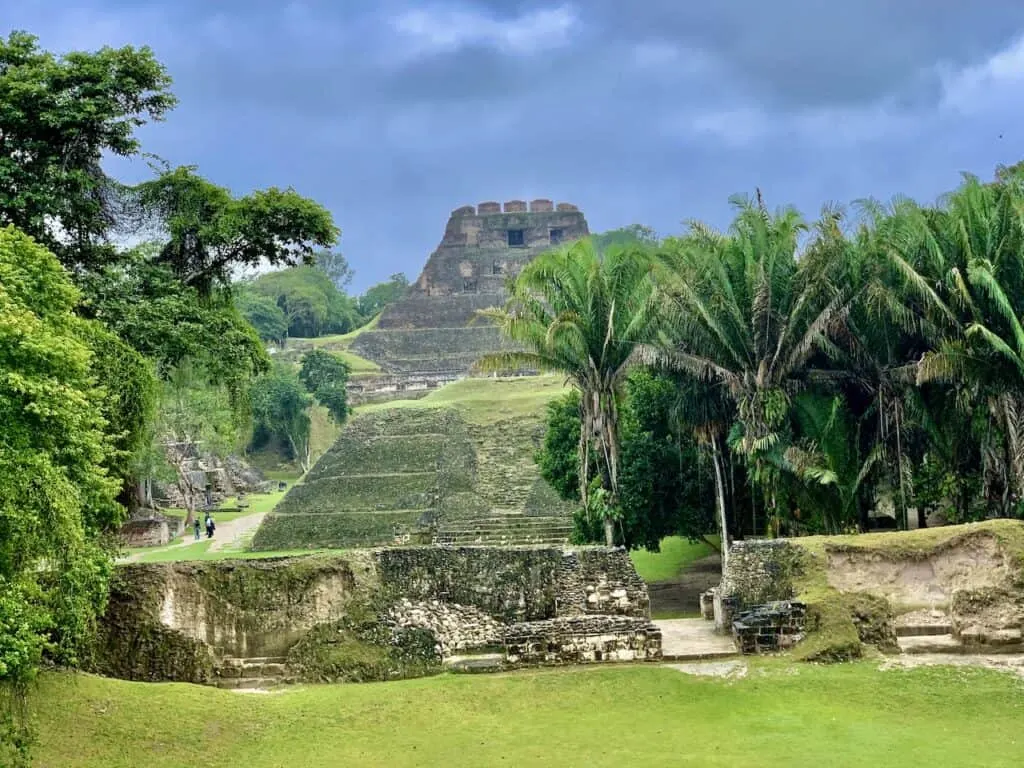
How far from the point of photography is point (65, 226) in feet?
50.7

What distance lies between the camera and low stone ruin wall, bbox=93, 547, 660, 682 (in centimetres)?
1298

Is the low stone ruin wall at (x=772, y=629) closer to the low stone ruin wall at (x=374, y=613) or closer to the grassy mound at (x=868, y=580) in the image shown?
the grassy mound at (x=868, y=580)

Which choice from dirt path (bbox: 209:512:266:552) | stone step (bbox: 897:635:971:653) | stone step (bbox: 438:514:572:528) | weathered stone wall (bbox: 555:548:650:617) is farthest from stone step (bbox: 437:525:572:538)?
stone step (bbox: 897:635:971:653)

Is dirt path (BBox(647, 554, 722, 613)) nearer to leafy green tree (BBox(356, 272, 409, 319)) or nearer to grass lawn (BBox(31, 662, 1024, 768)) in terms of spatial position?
grass lawn (BBox(31, 662, 1024, 768))

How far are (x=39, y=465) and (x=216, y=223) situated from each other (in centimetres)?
858

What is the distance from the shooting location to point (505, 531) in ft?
90.8

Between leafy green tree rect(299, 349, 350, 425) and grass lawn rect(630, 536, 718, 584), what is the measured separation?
25.6 meters

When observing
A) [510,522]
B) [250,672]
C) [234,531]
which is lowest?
[250,672]

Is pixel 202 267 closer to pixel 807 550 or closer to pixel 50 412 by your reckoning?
pixel 50 412

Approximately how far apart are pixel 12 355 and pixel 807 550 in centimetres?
945

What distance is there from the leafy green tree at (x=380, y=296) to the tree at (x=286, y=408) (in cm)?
3634

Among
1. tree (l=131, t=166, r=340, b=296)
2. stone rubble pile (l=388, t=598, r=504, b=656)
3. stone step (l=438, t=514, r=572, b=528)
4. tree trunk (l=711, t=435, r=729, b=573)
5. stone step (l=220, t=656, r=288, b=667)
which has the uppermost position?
tree (l=131, t=166, r=340, b=296)

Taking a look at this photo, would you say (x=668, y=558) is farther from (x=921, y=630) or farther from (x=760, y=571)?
(x=921, y=630)

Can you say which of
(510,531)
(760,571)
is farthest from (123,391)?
(510,531)
